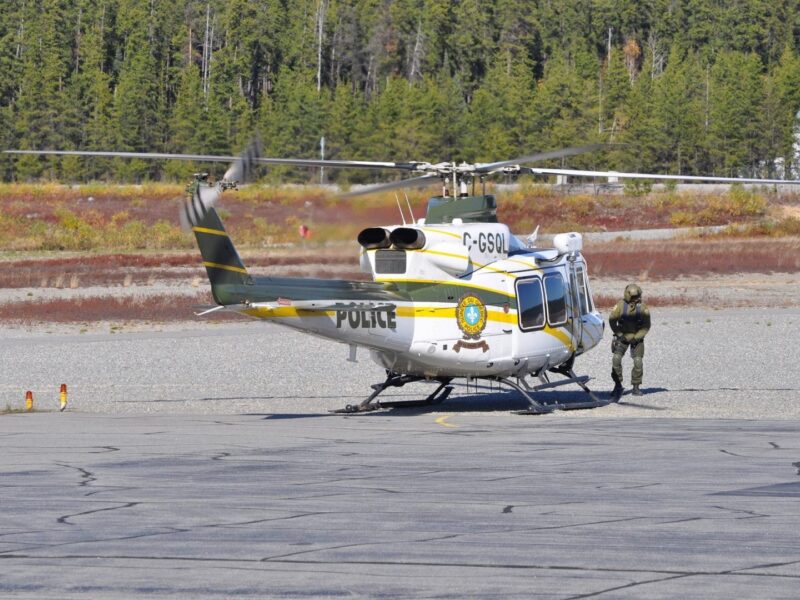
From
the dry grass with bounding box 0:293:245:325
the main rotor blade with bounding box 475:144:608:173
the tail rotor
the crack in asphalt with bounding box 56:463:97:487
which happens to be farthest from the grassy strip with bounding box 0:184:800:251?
the crack in asphalt with bounding box 56:463:97:487

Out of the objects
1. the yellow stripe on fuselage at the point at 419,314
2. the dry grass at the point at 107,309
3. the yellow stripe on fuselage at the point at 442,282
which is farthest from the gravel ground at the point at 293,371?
the yellow stripe on fuselage at the point at 442,282

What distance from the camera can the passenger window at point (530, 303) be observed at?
60.5 feet

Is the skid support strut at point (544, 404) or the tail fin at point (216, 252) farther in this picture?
the skid support strut at point (544, 404)

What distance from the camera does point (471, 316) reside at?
18.0m

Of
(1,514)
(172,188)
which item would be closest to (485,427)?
(1,514)

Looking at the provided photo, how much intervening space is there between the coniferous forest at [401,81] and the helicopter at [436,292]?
43.9 m

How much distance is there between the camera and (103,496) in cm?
1172

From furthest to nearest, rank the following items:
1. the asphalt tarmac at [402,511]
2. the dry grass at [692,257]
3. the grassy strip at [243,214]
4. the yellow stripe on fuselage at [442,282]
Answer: the grassy strip at [243,214] → the dry grass at [692,257] → the yellow stripe on fuselage at [442,282] → the asphalt tarmac at [402,511]

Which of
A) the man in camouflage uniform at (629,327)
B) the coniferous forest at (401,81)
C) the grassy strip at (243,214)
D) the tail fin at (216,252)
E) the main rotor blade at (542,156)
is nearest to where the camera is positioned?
the main rotor blade at (542,156)

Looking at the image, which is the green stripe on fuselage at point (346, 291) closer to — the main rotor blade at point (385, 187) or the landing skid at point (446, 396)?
the main rotor blade at point (385, 187)

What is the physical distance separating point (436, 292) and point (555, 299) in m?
2.10

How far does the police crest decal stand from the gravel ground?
1.44m

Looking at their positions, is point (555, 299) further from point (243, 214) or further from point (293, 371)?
point (243, 214)

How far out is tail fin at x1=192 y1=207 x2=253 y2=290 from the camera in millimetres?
16484
